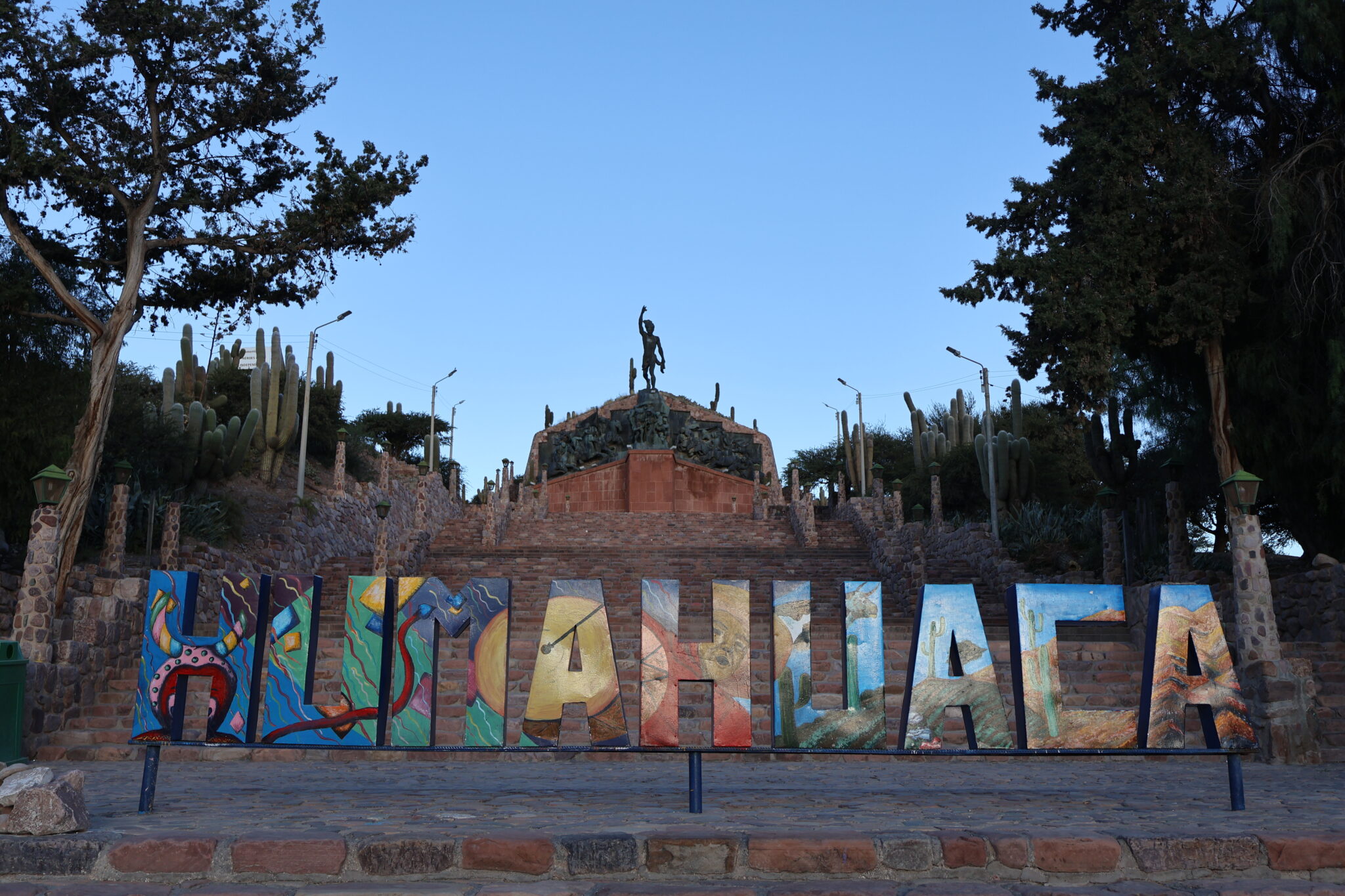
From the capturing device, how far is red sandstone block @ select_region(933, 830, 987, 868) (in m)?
4.65

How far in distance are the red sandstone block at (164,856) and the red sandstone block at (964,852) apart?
3.27 metres

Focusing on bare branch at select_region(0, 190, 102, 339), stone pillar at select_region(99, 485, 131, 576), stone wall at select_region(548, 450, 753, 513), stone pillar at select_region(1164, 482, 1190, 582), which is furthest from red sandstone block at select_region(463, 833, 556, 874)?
stone wall at select_region(548, 450, 753, 513)

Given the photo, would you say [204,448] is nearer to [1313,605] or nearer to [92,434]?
[92,434]

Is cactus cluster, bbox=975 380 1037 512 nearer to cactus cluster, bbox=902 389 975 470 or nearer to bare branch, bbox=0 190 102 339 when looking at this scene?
cactus cluster, bbox=902 389 975 470

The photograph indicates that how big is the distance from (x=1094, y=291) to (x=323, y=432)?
110 feet

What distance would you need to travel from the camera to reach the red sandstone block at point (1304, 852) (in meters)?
4.68

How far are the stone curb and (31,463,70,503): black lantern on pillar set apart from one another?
697 cm

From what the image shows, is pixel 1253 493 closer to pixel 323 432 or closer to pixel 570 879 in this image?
pixel 570 879

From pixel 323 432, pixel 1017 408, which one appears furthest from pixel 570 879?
pixel 323 432

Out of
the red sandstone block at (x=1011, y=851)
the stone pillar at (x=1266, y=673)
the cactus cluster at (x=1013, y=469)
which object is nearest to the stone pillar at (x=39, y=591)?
the red sandstone block at (x=1011, y=851)

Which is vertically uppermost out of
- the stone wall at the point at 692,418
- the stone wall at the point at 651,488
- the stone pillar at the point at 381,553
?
the stone wall at the point at 692,418

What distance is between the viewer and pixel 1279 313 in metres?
16.2

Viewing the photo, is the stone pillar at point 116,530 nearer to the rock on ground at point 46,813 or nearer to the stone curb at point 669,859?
the rock on ground at point 46,813

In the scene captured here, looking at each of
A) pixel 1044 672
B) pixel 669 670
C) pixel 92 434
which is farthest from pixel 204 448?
pixel 1044 672
